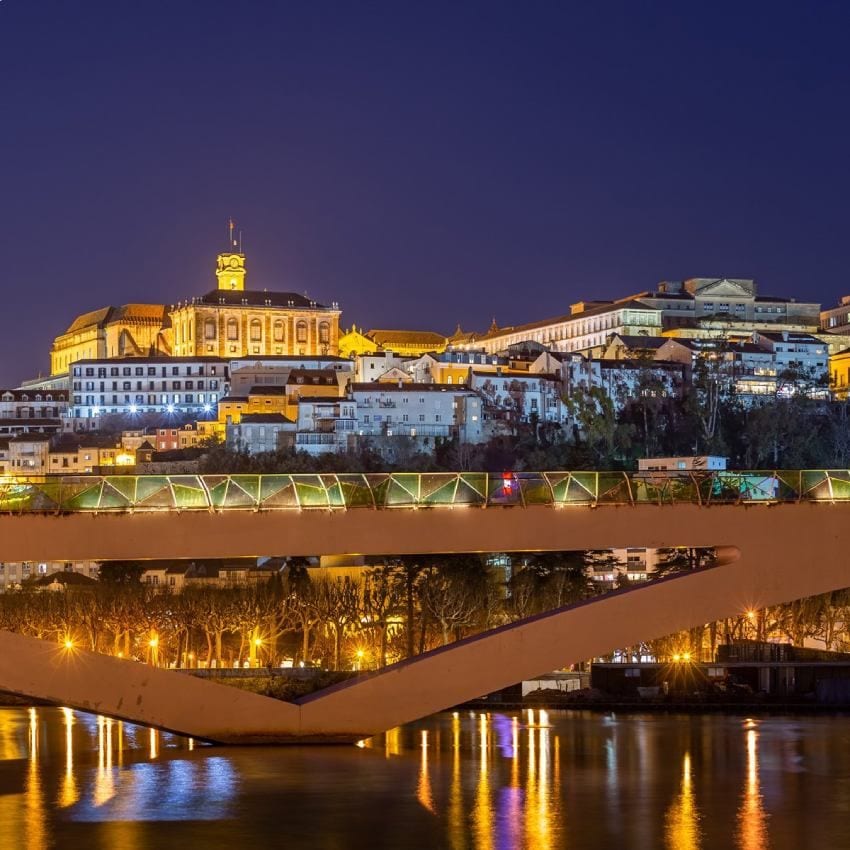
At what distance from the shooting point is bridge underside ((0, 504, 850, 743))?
78.2 ft

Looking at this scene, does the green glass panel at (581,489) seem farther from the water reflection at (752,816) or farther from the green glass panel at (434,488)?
the water reflection at (752,816)

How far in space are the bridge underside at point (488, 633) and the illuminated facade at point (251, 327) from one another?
123 metres

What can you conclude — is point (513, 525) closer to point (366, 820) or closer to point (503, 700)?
point (366, 820)

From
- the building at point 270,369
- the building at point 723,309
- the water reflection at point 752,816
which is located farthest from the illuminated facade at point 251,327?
the water reflection at point 752,816

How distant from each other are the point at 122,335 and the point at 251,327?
56.8ft

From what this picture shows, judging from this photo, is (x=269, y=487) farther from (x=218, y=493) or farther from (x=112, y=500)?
(x=112, y=500)

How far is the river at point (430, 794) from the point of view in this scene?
69.5 ft

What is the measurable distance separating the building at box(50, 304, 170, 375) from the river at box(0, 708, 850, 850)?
5113 inches

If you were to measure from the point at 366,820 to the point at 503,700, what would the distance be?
74.7 feet

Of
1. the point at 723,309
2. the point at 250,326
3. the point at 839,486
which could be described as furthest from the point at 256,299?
the point at 839,486

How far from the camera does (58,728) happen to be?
3697 cm

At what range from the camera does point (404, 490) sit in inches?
971

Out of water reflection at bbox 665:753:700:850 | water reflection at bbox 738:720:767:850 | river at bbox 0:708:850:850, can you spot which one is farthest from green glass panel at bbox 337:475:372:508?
water reflection at bbox 738:720:767:850

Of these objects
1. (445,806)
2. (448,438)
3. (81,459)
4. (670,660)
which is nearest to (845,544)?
(445,806)
